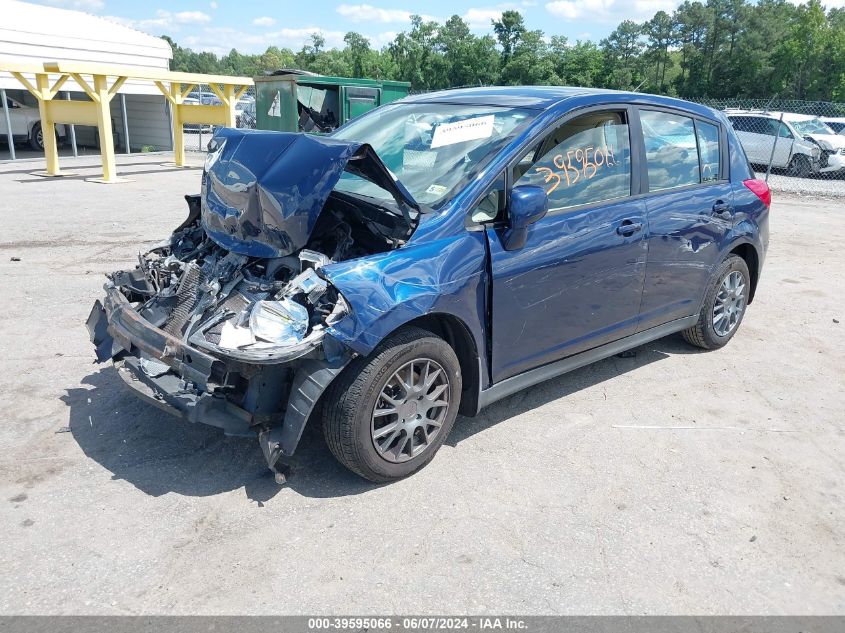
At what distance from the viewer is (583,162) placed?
4133 millimetres

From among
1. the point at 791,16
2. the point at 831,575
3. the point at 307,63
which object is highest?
the point at 791,16

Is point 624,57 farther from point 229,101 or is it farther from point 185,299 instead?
point 185,299

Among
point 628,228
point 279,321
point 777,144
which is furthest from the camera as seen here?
point 777,144

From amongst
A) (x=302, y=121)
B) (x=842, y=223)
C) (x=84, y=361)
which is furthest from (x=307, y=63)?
(x=84, y=361)

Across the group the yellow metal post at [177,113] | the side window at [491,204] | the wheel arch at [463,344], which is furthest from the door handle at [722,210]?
the yellow metal post at [177,113]

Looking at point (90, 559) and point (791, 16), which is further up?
point (791, 16)

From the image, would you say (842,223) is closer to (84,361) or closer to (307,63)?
(84,361)

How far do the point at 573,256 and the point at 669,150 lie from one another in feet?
4.51

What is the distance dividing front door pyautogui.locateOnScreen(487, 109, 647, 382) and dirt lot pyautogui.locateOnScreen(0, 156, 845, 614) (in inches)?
22.9

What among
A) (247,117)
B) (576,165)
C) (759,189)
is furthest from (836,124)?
(247,117)

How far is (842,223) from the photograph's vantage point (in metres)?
12.1

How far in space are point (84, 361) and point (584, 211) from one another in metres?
3.67

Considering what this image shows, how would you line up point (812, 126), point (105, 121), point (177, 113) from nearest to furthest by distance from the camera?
point (105, 121)
point (177, 113)
point (812, 126)

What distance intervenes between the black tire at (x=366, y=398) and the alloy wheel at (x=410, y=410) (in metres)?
0.04
